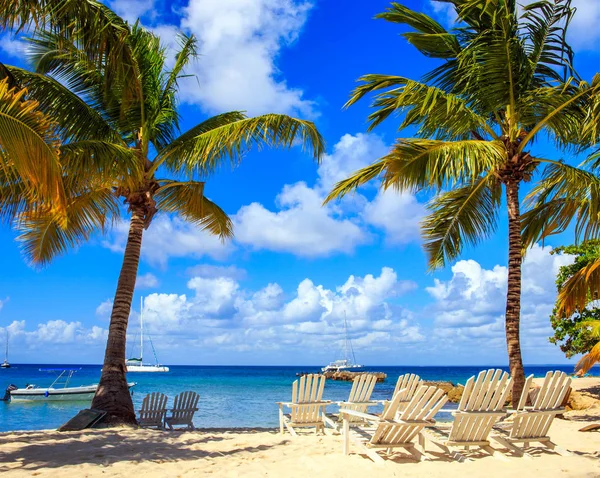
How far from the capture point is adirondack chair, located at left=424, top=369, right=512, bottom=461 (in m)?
6.05

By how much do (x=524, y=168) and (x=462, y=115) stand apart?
1.60 metres

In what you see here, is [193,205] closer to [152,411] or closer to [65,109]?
[65,109]

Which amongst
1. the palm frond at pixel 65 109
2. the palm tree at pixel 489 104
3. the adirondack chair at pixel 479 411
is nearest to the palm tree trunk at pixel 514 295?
the palm tree at pixel 489 104

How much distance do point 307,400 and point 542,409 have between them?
133 inches

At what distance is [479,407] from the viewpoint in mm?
6133

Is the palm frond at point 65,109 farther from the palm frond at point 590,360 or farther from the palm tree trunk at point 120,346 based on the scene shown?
the palm frond at point 590,360

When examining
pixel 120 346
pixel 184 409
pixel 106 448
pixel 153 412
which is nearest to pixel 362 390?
pixel 184 409

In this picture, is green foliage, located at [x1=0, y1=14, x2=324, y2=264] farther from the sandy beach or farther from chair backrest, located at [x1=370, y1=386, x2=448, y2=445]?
chair backrest, located at [x1=370, y1=386, x2=448, y2=445]

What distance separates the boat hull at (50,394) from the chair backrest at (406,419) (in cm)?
2249

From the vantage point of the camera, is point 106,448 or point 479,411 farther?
point 106,448

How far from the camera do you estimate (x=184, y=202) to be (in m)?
12.0

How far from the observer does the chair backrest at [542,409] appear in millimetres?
6480

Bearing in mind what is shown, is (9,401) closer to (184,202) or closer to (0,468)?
(184,202)

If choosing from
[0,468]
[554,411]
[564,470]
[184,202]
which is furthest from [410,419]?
[184,202]
